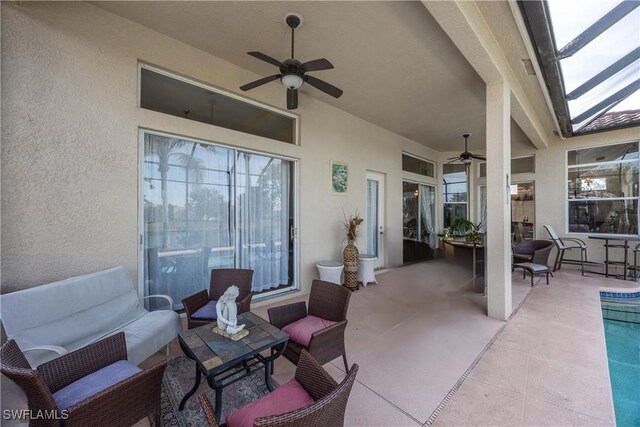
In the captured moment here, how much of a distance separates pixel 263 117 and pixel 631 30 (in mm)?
4367

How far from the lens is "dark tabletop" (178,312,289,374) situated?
159 cm

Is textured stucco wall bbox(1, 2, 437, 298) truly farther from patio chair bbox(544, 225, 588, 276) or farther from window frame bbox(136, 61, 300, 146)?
patio chair bbox(544, 225, 588, 276)

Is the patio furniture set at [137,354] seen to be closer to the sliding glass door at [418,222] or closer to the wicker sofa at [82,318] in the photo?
the wicker sofa at [82,318]

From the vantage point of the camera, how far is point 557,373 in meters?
2.17

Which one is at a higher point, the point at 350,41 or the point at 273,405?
the point at 350,41

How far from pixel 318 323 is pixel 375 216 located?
3964 mm

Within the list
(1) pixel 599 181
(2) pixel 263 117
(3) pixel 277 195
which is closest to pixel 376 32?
(2) pixel 263 117

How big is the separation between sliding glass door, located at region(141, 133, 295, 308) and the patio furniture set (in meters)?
0.58

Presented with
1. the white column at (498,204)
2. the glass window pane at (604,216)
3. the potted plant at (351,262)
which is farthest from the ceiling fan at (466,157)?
the potted plant at (351,262)

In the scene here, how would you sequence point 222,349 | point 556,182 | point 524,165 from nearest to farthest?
point 222,349, point 556,182, point 524,165

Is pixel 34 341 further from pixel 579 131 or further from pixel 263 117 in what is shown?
pixel 579 131

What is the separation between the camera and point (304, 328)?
7.10ft

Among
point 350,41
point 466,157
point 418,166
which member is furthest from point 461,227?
point 350,41

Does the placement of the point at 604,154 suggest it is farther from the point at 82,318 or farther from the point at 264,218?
the point at 82,318
